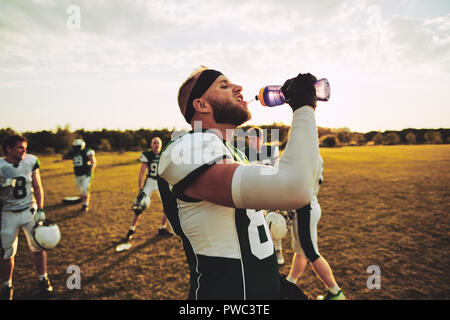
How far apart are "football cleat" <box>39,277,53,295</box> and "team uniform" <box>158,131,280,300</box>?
174 inches

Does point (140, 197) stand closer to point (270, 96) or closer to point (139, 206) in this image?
point (139, 206)

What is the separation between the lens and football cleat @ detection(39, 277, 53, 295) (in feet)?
14.7

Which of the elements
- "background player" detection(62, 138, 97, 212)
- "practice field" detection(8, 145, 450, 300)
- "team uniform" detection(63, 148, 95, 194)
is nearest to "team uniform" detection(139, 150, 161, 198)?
"practice field" detection(8, 145, 450, 300)

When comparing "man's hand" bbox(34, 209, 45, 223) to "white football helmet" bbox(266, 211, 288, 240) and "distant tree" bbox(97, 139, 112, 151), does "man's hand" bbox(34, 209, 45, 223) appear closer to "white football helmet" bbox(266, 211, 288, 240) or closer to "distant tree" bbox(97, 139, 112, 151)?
"white football helmet" bbox(266, 211, 288, 240)

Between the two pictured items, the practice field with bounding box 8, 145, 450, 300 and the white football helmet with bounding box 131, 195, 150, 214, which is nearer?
the practice field with bounding box 8, 145, 450, 300

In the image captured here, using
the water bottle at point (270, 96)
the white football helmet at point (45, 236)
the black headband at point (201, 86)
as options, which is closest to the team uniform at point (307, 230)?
the water bottle at point (270, 96)

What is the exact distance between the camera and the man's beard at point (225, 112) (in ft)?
5.76

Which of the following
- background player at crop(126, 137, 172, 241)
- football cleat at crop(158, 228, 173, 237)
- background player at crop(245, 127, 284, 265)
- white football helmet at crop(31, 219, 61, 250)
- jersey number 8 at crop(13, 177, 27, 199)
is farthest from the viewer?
football cleat at crop(158, 228, 173, 237)

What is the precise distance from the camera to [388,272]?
16.4 ft

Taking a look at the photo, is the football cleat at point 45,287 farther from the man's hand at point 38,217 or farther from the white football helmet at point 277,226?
the white football helmet at point 277,226
